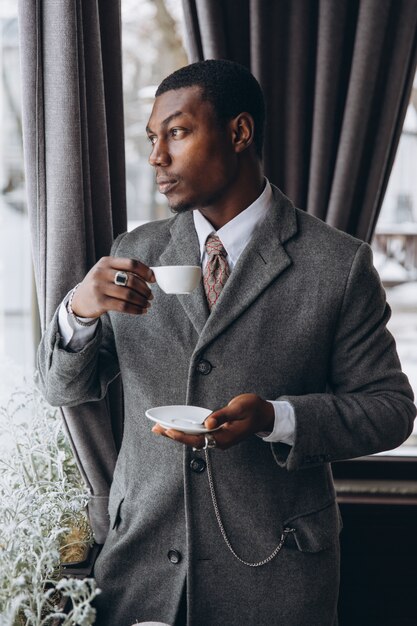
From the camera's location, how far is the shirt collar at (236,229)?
55.9 inches

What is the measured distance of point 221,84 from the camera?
1.39 metres

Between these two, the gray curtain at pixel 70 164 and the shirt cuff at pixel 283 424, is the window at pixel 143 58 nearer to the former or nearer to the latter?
the gray curtain at pixel 70 164

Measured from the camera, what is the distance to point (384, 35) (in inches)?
76.9

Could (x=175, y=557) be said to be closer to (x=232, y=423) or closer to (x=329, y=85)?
(x=232, y=423)

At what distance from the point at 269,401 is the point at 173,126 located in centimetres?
53

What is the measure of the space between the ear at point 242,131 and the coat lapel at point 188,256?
0.54 feet

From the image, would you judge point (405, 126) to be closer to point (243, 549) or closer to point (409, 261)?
point (409, 261)

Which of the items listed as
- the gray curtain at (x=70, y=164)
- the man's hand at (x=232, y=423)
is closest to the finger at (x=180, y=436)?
the man's hand at (x=232, y=423)

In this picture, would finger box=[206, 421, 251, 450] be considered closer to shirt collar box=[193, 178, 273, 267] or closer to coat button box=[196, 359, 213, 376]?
coat button box=[196, 359, 213, 376]

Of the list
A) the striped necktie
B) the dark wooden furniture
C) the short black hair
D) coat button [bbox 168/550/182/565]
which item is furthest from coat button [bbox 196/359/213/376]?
the dark wooden furniture

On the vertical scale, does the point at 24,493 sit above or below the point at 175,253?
below

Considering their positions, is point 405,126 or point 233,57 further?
point 405,126

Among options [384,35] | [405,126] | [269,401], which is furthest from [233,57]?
[269,401]

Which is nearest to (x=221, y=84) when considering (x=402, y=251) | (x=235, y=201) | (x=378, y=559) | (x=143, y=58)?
(x=235, y=201)
